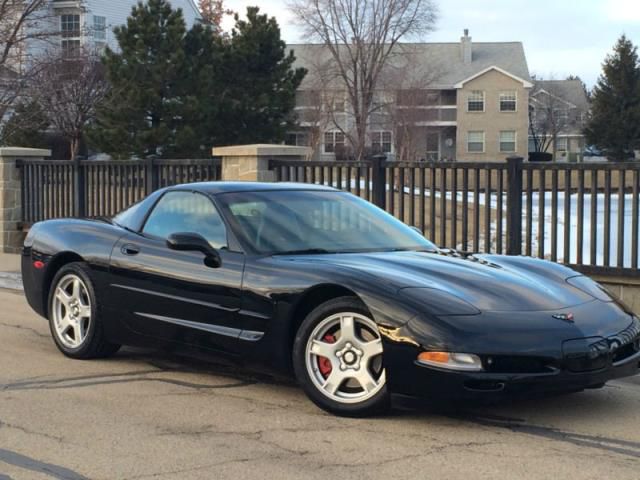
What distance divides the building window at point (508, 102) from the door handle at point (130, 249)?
2277 inches

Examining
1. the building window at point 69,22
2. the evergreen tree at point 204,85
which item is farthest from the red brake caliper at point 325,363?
the building window at point 69,22

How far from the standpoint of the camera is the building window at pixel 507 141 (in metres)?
62.1

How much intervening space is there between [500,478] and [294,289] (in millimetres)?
1768

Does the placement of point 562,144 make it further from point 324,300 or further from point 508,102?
point 324,300

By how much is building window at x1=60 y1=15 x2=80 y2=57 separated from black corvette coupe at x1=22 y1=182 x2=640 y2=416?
20588 mm

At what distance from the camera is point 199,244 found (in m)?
6.04

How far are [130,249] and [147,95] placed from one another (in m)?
20.8

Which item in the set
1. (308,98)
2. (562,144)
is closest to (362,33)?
(308,98)

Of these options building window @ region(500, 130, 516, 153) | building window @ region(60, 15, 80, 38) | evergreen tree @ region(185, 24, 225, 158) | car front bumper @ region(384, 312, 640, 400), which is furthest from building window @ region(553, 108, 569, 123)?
car front bumper @ region(384, 312, 640, 400)

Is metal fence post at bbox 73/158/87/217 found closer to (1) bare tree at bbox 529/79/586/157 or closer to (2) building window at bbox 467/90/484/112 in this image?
(2) building window at bbox 467/90/484/112

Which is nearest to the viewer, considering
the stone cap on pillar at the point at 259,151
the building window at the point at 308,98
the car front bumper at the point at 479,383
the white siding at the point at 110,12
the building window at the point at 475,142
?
the car front bumper at the point at 479,383

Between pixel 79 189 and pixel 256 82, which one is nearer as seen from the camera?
pixel 79 189

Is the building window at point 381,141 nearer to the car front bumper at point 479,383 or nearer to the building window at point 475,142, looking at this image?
the building window at point 475,142

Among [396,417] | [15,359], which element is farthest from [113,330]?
[396,417]
